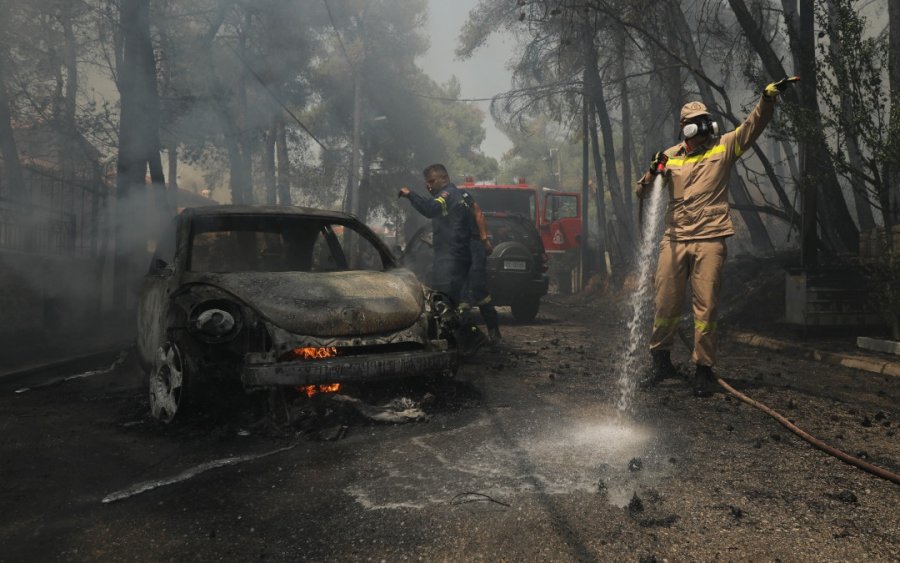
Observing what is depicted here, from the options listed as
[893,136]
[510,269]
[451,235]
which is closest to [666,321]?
[451,235]

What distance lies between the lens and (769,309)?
884cm

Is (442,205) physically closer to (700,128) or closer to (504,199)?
(700,128)

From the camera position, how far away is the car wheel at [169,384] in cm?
363

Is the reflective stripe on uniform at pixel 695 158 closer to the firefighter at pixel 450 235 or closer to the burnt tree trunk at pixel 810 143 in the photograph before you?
the firefighter at pixel 450 235

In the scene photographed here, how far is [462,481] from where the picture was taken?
289cm

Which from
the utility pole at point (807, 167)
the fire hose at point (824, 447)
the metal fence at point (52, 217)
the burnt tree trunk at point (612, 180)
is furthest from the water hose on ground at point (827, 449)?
the burnt tree trunk at point (612, 180)

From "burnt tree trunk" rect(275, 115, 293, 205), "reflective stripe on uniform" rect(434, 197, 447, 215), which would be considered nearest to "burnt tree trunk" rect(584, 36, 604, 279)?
"reflective stripe on uniform" rect(434, 197, 447, 215)

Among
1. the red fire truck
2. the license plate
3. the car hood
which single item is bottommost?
the car hood

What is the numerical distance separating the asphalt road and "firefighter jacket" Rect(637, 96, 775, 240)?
48.3 inches

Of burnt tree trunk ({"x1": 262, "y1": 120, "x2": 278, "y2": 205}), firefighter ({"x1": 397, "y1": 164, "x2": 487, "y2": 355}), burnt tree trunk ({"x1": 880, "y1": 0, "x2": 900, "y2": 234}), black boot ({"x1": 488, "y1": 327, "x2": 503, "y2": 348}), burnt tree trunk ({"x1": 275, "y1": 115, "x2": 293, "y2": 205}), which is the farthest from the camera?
burnt tree trunk ({"x1": 275, "y1": 115, "x2": 293, "y2": 205})

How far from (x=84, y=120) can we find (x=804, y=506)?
16669mm

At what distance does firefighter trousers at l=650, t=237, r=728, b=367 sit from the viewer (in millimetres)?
4648

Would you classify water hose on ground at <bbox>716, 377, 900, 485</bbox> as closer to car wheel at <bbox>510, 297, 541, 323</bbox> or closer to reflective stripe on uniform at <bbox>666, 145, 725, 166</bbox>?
reflective stripe on uniform at <bbox>666, 145, 725, 166</bbox>

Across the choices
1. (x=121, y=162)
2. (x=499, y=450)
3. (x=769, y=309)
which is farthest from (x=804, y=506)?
(x=121, y=162)
